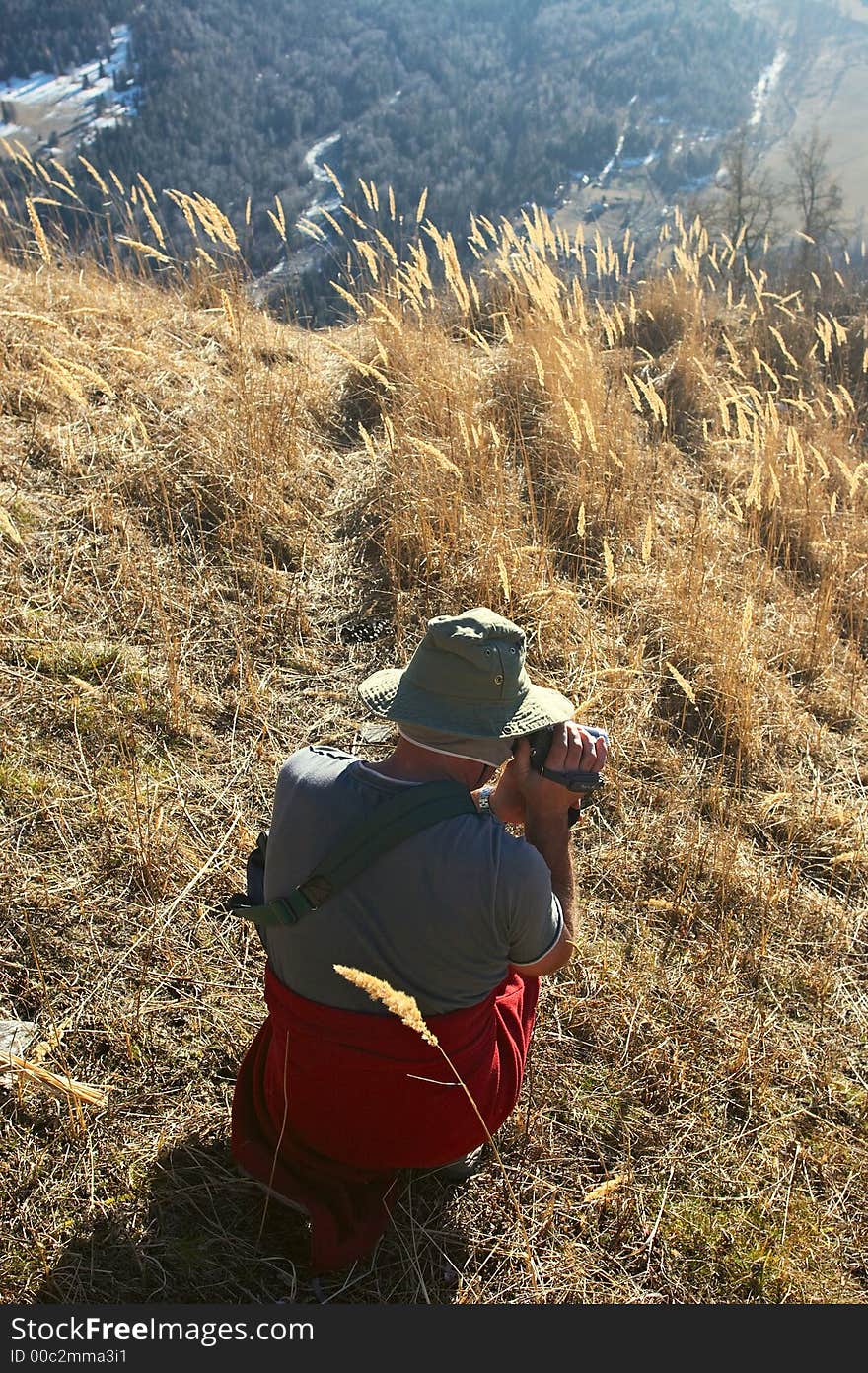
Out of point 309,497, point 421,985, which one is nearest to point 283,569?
point 309,497

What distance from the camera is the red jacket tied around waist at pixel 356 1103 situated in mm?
1774

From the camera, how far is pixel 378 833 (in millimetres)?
1678

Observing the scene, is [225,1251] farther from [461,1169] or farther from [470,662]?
[470,662]

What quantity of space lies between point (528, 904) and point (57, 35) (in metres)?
167

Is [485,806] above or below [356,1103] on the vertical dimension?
above

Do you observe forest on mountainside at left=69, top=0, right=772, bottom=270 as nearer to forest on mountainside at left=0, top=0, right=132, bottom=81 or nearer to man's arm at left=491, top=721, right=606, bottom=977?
forest on mountainside at left=0, top=0, right=132, bottom=81

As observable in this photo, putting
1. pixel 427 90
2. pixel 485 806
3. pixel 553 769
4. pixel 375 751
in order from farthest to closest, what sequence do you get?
1. pixel 427 90
2. pixel 375 751
3. pixel 553 769
4. pixel 485 806

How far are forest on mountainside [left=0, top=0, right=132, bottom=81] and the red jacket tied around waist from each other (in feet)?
515

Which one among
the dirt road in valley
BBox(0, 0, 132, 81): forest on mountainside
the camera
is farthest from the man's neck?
BBox(0, 0, 132, 81): forest on mountainside

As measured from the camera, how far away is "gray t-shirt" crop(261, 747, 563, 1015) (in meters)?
1.68

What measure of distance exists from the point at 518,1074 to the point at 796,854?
1641 millimetres

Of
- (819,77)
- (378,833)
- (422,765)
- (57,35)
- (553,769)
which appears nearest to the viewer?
(378,833)

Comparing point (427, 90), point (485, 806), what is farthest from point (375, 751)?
point (427, 90)

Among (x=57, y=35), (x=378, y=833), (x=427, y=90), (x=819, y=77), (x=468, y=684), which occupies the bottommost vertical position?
→ (x=819, y=77)
